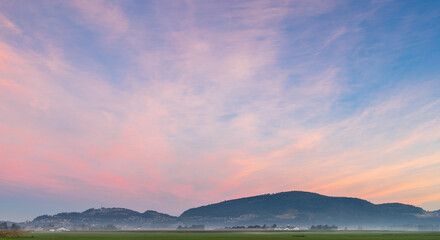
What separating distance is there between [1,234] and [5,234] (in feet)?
8.56

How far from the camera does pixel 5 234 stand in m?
125

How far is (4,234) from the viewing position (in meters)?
124

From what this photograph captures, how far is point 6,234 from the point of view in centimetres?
12575

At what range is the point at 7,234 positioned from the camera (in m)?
126

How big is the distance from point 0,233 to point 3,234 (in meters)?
0.93

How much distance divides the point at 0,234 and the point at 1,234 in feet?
1.92

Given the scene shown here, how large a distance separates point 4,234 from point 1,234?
182 cm

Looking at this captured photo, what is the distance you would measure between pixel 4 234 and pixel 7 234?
6.20 ft

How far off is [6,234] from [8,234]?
0.58 m

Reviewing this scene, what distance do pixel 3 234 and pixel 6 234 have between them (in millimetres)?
2361

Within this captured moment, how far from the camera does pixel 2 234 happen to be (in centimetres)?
12294

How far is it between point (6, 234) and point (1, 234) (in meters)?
3.53

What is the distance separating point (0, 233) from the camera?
4847 inches

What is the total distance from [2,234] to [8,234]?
326cm
